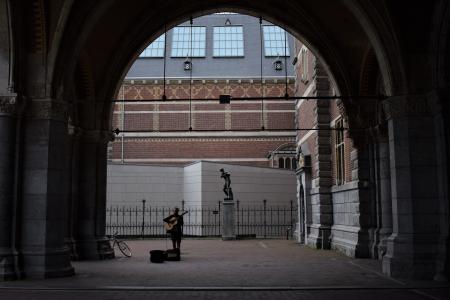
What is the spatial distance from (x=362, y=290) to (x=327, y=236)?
417 inches

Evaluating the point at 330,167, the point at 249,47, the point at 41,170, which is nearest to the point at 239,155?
the point at 249,47

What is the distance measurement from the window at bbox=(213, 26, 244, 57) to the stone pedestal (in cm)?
1841

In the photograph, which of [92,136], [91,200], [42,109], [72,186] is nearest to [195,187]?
[91,200]

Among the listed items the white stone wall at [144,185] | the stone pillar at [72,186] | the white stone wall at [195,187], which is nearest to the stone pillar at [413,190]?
the stone pillar at [72,186]

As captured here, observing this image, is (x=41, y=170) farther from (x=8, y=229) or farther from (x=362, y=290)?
(x=362, y=290)

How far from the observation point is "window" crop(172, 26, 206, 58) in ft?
148

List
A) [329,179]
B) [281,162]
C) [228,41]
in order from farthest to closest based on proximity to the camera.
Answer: [228,41], [281,162], [329,179]

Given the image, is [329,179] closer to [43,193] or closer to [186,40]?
[43,193]

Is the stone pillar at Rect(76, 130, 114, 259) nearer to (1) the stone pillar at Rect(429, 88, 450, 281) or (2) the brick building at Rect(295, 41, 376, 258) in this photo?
(2) the brick building at Rect(295, 41, 376, 258)

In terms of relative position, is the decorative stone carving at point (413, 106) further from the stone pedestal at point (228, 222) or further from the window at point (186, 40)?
the window at point (186, 40)

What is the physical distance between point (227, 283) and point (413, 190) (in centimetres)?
422

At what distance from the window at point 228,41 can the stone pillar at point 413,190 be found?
108 ft

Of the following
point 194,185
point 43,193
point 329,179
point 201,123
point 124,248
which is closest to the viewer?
point 43,193

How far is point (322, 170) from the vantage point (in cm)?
2091
